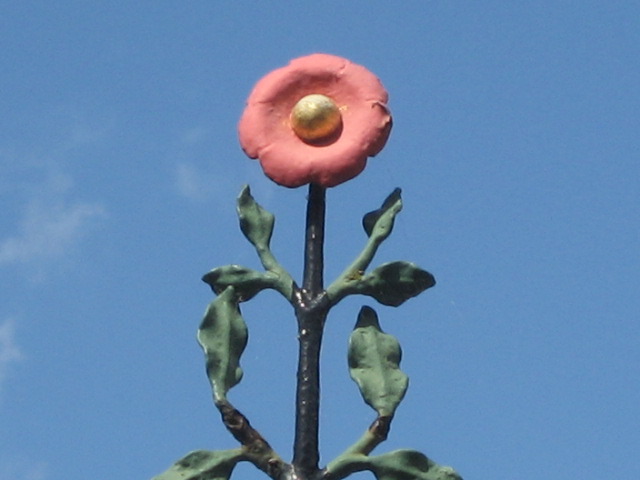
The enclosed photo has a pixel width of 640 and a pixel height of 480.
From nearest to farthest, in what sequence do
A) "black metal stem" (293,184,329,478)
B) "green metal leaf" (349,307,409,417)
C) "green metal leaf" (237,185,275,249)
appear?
"black metal stem" (293,184,329,478)
"green metal leaf" (349,307,409,417)
"green metal leaf" (237,185,275,249)

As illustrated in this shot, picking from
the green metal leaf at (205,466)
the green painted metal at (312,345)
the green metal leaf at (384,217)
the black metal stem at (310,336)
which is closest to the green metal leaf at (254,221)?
the green painted metal at (312,345)

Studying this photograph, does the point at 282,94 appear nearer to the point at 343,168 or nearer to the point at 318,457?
the point at 343,168

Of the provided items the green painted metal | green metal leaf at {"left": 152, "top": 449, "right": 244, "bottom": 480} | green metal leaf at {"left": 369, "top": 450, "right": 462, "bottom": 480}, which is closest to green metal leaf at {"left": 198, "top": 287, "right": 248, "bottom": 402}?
the green painted metal

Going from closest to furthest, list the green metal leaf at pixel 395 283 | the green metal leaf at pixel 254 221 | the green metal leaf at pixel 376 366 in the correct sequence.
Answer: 1. the green metal leaf at pixel 376 366
2. the green metal leaf at pixel 395 283
3. the green metal leaf at pixel 254 221

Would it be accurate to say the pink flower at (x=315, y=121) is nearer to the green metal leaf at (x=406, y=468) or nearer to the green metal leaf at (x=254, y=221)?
the green metal leaf at (x=254, y=221)

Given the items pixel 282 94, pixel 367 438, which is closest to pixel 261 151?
pixel 282 94

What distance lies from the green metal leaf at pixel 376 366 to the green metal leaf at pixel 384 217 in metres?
0.25

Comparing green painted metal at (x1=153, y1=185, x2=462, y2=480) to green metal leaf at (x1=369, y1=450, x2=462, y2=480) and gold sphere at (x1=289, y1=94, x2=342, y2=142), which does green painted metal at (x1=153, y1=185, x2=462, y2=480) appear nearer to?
green metal leaf at (x1=369, y1=450, x2=462, y2=480)

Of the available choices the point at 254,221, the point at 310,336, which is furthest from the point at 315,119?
the point at 310,336

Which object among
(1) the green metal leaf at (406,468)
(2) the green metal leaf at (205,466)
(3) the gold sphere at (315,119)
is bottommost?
(1) the green metal leaf at (406,468)

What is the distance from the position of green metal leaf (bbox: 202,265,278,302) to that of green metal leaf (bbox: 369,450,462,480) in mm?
512

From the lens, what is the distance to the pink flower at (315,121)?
3695 millimetres

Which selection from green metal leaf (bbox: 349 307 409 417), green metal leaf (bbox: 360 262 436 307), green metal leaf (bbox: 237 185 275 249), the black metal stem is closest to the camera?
the black metal stem

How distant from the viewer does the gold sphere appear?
147 inches
